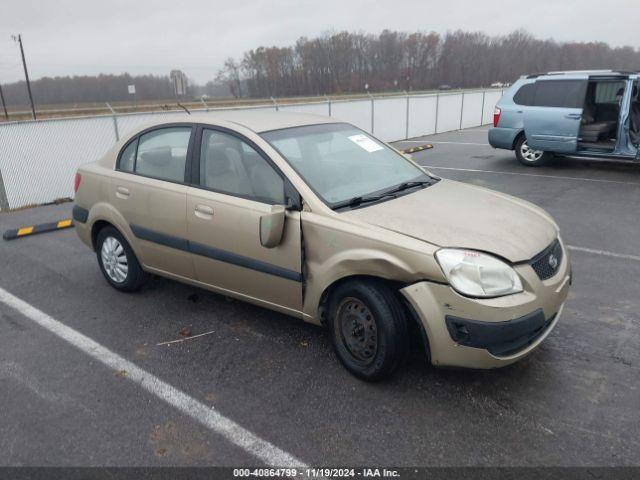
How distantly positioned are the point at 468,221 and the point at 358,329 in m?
0.97

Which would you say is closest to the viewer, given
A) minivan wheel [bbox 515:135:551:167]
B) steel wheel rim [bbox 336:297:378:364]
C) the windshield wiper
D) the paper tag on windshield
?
steel wheel rim [bbox 336:297:378:364]

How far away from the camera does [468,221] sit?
3131 millimetres

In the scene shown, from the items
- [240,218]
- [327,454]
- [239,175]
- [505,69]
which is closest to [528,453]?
[327,454]

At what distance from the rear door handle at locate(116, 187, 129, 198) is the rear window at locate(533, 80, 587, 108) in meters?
8.84

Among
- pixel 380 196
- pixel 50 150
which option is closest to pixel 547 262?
pixel 380 196

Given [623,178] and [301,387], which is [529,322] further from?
[623,178]

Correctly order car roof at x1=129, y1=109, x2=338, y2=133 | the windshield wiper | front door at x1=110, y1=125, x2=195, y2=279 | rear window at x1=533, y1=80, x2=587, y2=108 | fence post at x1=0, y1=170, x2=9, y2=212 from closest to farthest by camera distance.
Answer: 1. the windshield wiper
2. car roof at x1=129, y1=109, x2=338, y2=133
3. front door at x1=110, y1=125, x2=195, y2=279
4. fence post at x1=0, y1=170, x2=9, y2=212
5. rear window at x1=533, y1=80, x2=587, y2=108

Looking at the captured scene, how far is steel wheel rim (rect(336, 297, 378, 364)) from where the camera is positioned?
306cm

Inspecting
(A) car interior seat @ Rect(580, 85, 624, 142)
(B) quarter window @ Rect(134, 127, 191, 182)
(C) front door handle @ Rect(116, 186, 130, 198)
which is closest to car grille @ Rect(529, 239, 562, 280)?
(B) quarter window @ Rect(134, 127, 191, 182)

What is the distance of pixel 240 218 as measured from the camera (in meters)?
3.50

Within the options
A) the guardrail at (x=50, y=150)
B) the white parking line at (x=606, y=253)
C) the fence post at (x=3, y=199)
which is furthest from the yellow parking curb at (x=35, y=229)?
the white parking line at (x=606, y=253)

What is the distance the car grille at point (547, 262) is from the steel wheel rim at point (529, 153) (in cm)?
826

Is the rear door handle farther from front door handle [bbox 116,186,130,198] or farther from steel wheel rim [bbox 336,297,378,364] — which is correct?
steel wheel rim [bbox 336,297,378,364]

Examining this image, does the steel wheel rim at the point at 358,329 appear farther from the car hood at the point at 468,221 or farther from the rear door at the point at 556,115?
the rear door at the point at 556,115
